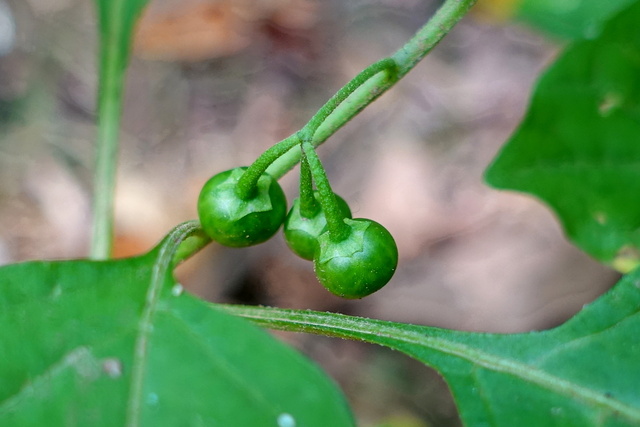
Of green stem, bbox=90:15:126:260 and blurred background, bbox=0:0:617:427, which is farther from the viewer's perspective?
blurred background, bbox=0:0:617:427

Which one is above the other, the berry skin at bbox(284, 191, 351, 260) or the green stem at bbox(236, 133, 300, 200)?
the green stem at bbox(236, 133, 300, 200)

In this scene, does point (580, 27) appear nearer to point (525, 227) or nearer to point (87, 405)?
point (525, 227)

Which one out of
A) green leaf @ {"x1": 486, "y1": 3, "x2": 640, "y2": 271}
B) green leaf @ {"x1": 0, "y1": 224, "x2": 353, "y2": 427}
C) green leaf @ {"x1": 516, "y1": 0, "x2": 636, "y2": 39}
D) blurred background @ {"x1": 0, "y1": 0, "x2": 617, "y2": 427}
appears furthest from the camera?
blurred background @ {"x1": 0, "y1": 0, "x2": 617, "y2": 427}

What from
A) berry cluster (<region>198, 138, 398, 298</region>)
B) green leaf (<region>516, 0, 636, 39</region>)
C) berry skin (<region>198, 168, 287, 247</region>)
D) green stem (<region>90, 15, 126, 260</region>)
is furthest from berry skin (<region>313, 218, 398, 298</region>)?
green leaf (<region>516, 0, 636, 39</region>)

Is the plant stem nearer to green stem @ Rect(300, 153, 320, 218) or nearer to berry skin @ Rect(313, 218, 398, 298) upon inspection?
green stem @ Rect(300, 153, 320, 218)

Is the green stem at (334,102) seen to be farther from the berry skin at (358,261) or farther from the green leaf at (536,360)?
the green leaf at (536,360)

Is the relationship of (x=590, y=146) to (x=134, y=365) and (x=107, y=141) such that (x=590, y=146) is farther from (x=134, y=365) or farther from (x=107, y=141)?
(x=134, y=365)

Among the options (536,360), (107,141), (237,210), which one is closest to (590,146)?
(536,360)
